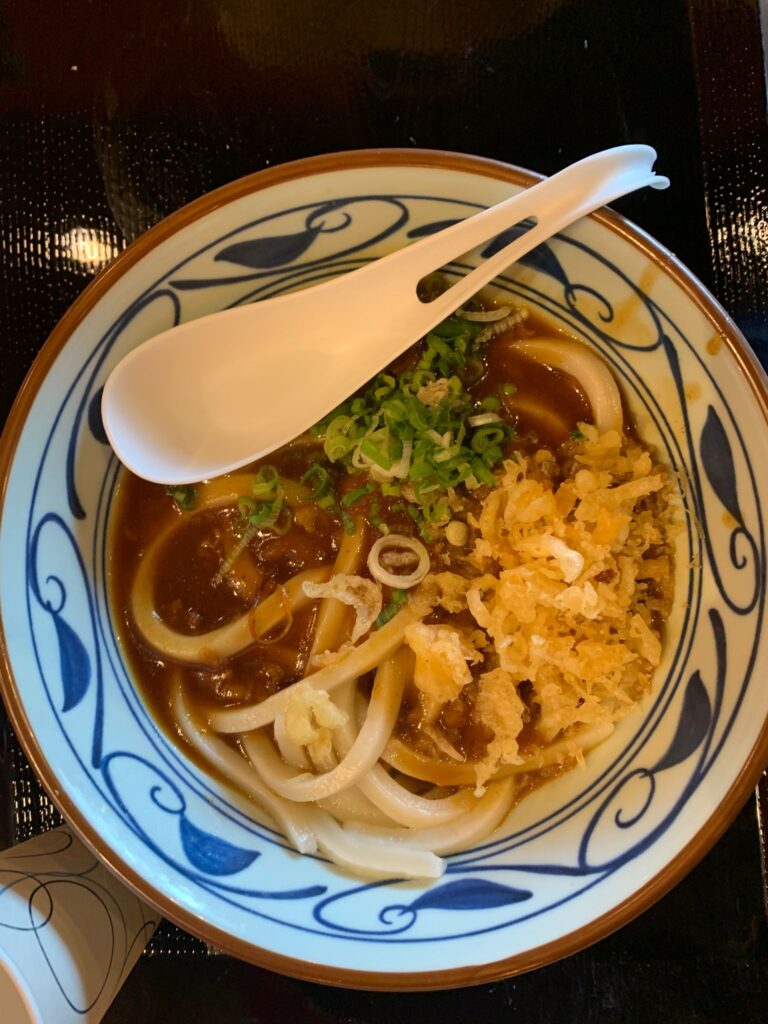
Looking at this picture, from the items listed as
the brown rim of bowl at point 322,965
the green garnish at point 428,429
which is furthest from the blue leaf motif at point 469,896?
the green garnish at point 428,429

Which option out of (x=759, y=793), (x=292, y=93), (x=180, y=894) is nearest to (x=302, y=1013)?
(x=180, y=894)

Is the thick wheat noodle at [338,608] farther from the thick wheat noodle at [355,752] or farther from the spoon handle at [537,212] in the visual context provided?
the spoon handle at [537,212]

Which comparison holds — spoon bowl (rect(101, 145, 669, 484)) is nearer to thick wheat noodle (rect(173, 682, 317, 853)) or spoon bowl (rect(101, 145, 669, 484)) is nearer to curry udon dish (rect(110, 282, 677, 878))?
curry udon dish (rect(110, 282, 677, 878))

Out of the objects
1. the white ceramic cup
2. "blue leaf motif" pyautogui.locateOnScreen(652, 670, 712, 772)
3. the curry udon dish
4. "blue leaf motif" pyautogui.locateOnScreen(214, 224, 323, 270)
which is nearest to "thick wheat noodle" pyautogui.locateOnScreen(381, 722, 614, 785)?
the curry udon dish

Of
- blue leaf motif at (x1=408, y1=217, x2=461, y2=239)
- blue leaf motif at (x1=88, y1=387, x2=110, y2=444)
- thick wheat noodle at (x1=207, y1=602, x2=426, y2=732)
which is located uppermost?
blue leaf motif at (x1=408, y1=217, x2=461, y2=239)

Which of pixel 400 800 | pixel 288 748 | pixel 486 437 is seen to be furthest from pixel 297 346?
pixel 400 800

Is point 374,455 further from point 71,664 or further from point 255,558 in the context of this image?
point 71,664
